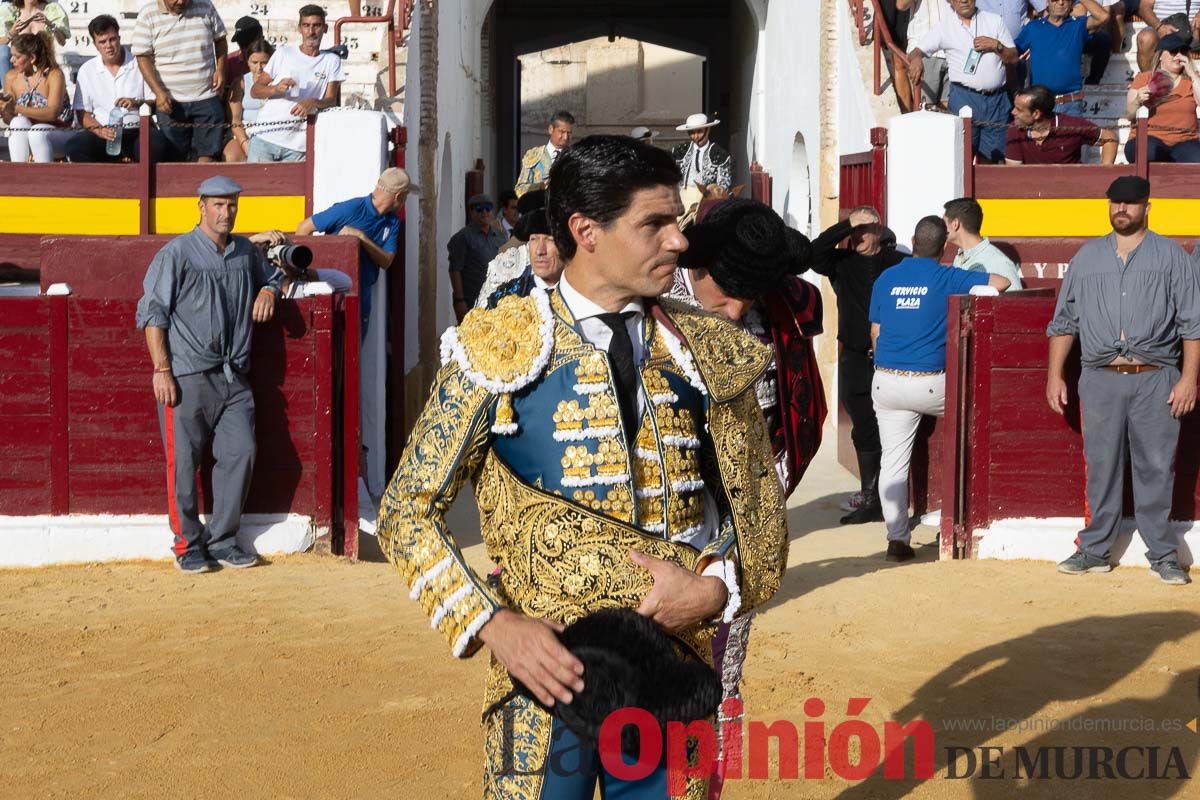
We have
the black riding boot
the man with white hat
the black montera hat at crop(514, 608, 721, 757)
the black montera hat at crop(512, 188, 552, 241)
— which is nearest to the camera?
the black montera hat at crop(514, 608, 721, 757)

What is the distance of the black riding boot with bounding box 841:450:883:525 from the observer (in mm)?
8070

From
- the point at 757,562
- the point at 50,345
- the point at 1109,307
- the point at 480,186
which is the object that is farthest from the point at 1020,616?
the point at 480,186

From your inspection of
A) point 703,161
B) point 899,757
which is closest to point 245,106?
point 703,161

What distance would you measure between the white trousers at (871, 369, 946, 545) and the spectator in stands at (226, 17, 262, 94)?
5.26 metres

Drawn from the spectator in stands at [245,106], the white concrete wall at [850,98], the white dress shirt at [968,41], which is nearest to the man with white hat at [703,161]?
the white concrete wall at [850,98]

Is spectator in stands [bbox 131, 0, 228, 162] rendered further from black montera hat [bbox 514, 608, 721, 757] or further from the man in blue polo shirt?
black montera hat [bbox 514, 608, 721, 757]

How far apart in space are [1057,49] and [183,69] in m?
6.01

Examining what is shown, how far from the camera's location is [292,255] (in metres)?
7.13

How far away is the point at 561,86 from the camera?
2980 cm

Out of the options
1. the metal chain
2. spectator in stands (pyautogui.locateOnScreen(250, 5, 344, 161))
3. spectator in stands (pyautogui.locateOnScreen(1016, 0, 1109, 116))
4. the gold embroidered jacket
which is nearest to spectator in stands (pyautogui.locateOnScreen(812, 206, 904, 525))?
the metal chain

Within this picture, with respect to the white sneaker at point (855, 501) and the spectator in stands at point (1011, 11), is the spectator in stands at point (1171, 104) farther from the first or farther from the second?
the white sneaker at point (855, 501)

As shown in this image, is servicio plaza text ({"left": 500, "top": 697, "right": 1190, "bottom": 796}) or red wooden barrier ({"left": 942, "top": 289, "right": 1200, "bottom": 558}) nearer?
servicio plaza text ({"left": 500, "top": 697, "right": 1190, "bottom": 796})

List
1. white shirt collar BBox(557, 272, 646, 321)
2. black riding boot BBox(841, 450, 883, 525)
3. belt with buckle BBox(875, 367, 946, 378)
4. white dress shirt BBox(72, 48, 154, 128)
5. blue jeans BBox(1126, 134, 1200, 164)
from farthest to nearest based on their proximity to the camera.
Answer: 1. blue jeans BBox(1126, 134, 1200, 164)
2. white dress shirt BBox(72, 48, 154, 128)
3. black riding boot BBox(841, 450, 883, 525)
4. belt with buckle BBox(875, 367, 946, 378)
5. white shirt collar BBox(557, 272, 646, 321)

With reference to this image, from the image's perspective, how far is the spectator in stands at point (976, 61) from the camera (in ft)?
34.6
